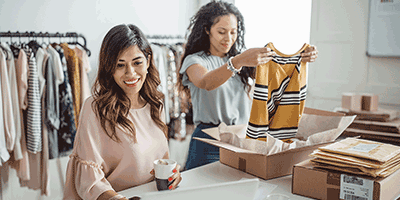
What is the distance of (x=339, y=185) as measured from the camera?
3.57 ft

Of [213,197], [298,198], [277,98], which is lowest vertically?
[298,198]

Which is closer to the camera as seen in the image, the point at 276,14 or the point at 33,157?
the point at 33,157

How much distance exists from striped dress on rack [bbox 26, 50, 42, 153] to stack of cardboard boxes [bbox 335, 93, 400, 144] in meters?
2.08

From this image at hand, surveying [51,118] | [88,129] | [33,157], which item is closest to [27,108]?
[51,118]

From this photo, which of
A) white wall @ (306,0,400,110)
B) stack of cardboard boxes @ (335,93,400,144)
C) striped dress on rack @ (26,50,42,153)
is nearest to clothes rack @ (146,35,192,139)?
striped dress on rack @ (26,50,42,153)

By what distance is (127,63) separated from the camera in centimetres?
123

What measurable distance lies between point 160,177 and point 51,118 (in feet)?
5.21

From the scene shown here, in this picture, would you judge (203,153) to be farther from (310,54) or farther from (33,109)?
(33,109)

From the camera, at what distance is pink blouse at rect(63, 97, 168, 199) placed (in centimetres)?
113

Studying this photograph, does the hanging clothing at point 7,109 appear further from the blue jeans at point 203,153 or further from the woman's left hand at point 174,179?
the woman's left hand at point 174,179

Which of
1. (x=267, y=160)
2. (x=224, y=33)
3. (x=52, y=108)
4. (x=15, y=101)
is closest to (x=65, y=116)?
(x=52, y=108)

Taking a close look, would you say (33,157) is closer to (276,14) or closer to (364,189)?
(364,189)

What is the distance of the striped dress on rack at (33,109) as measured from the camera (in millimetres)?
2309

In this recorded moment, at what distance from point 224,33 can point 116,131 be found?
0.87m
